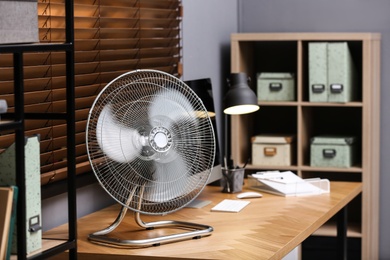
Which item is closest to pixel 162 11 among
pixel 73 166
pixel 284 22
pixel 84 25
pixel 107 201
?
pixel 84 25

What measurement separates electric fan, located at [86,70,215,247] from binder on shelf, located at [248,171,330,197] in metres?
0.80

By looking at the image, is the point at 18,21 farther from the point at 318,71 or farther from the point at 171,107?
the point at 318,71

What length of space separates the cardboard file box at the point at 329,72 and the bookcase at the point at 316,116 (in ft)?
0.12

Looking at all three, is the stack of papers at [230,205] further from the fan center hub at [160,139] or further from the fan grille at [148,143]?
the fan center hub at [160,139]

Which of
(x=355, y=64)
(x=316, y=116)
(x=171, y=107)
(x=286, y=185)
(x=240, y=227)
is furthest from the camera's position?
(x=316, y=116)

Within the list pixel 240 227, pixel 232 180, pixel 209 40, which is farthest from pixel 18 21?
pixel 209 40

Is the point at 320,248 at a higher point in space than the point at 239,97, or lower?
lower

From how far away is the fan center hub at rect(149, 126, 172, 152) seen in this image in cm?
260

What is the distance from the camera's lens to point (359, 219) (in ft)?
15.1

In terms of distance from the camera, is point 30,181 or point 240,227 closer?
point 30,181

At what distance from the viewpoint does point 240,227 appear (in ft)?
9.58

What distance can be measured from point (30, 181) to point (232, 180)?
59.8 inches

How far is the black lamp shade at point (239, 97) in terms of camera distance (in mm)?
3320

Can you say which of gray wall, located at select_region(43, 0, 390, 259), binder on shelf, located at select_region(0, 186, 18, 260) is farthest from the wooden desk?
gray wall, located at select_region(43, 0, 390, 259)
